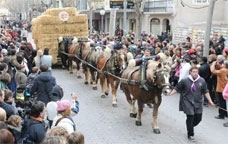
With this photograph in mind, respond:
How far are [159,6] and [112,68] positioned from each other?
22.6 metres

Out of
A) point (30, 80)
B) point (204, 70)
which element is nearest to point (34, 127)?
point (30, 80)

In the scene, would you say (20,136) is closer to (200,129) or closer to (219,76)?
(200,129)

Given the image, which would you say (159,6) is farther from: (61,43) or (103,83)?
(103,83)

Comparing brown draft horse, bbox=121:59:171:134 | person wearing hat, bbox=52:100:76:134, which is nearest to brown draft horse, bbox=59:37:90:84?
brown draft horse, bbox=121:59:171:134

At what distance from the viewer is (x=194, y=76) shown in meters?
8.09

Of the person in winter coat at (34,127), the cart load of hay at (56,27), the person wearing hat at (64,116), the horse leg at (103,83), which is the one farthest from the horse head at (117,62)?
the cart load of hay at (56,27)

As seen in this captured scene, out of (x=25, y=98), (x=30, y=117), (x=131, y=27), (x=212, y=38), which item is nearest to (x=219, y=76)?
(x=25, y=98)

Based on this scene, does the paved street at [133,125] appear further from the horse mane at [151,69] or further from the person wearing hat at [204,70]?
the horse mane at [151,69]

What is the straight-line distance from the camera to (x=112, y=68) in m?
11.5

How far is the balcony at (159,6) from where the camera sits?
102ft

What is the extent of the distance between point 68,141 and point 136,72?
205 inches

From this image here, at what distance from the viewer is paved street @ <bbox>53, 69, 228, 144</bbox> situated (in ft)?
27.9

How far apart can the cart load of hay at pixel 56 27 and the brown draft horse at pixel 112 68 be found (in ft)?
19.6

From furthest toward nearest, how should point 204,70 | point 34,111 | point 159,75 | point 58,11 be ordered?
1. point 58,11
2. point 204,70
3. point 159,75
4. point 34,111
